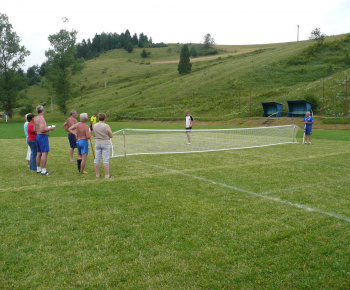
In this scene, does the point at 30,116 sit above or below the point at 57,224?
above

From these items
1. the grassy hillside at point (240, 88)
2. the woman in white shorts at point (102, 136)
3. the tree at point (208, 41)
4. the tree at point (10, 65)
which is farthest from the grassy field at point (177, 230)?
the tree at point (208, 41)

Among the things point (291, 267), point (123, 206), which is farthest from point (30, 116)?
point (291, 267)

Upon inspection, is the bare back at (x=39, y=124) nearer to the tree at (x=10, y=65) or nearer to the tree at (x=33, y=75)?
the tree at (x=10, y=65)

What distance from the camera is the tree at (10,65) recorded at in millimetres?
57372

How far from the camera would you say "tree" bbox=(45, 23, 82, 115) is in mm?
63531

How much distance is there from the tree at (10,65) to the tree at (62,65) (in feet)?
19.0

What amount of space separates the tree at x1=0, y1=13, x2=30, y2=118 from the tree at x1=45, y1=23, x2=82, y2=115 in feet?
19.0

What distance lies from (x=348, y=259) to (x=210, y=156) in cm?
960

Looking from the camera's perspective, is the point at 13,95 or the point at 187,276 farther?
the point at 13,95

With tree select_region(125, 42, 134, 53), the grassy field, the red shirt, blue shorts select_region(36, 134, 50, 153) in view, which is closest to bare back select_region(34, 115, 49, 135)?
blue shorts select_region(36, 134, 50, 153)

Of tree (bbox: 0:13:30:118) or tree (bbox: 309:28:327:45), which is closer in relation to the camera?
tree (bbox: 0:13:30:118)

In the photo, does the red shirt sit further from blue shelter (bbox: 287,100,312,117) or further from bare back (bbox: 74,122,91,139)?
blue shelter (bbox: 287,100,312,117)

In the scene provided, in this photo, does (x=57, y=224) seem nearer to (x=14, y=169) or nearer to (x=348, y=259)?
(x=348, y=259)

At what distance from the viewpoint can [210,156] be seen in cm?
1351
